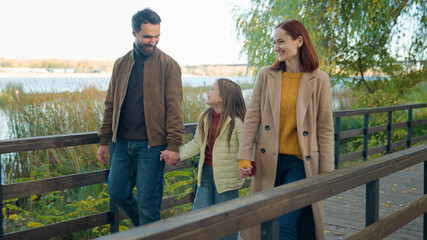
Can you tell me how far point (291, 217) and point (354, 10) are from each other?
313 inches

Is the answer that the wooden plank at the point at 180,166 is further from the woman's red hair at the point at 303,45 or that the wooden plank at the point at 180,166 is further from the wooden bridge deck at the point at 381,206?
the woman's red hair at the point at 303,45

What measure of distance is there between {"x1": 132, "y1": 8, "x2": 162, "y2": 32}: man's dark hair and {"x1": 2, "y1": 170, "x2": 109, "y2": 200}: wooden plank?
1104 mm

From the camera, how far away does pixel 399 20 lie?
1080 cm

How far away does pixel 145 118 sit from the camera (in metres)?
2.90

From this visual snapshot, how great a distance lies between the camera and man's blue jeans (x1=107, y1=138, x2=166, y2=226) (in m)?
2.93

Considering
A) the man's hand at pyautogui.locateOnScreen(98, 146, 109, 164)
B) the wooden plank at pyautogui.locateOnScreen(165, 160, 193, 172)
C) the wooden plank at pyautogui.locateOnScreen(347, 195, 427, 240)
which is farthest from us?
the wooden plank at pyautogui.locateOnScreen(165, 160, 193, 172)

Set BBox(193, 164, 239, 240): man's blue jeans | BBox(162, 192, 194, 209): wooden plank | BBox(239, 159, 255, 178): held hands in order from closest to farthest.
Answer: BBox(239, 159, 255, 178): held hands
BBox(193, 164, 239, 240): man's blue jeans
BBox(162, 192, 194, 209): wooden plank

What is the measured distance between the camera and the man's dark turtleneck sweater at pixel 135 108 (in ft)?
9.64

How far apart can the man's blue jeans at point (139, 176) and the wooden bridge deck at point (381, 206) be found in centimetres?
163

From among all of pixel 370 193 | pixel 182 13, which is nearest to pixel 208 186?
pixel 370 193

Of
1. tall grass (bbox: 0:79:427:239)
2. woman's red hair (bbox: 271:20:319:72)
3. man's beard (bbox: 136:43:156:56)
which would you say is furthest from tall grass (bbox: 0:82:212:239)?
woman's red hair (bbox: 271:20:319:72)

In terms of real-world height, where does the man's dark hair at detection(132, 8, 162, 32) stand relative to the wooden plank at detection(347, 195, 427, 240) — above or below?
above

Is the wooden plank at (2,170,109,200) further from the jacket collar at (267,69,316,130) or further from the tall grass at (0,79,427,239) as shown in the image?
the jacket collar at (267,69,316,130)

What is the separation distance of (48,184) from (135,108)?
77 centimetres
